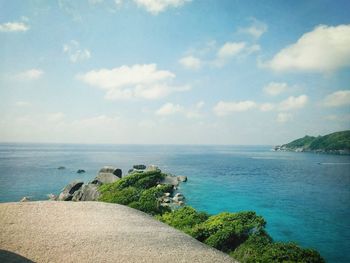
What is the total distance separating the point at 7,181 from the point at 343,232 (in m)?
66.1

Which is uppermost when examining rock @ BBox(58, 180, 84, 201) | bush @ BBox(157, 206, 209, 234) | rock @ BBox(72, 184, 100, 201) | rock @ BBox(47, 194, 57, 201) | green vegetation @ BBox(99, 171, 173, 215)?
green vegetation @ BBox(99, 171, 173, 215)

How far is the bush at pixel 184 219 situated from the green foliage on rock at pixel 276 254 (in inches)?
201

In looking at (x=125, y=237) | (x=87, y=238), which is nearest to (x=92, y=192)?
(x=125, y=237)

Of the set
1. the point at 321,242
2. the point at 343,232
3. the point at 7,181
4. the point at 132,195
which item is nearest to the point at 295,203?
the point at 343,232

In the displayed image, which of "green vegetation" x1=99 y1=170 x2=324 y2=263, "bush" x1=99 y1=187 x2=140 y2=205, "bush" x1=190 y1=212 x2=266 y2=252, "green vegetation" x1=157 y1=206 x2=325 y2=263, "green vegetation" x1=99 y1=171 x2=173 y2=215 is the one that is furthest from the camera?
"bush" x1=99 y1=187 x2=140 y2=205

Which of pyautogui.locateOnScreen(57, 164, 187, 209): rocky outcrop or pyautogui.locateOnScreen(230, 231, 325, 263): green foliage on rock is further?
pyautogui.locateOnScreen(57, 164, 187, 209): rocky outcrop

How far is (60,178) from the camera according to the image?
66.9 m

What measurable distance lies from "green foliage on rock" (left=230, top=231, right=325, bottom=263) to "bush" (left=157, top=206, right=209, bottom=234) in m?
5.10

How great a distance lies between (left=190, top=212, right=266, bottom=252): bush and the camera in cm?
1659

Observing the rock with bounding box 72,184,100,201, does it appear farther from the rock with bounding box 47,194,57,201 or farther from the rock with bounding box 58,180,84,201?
the rock with bounding box 47,194,57,201

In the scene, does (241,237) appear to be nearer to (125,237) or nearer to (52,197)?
(125,237)

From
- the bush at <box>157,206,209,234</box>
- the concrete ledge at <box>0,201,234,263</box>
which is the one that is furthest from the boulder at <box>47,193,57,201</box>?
the bush at <box>157,206,209,234</box>

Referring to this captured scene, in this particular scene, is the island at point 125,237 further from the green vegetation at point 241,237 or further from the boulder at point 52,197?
the boulder at point 52,197

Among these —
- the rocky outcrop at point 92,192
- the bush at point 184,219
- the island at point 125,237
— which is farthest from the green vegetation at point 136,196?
the island at point 125,237
